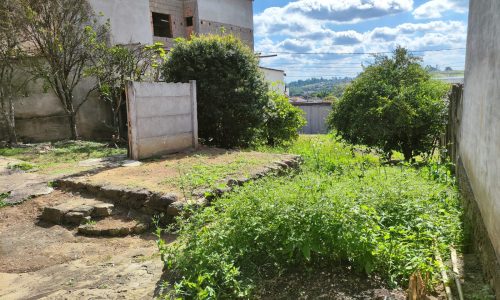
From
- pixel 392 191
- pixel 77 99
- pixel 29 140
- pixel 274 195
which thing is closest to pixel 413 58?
pixel 392 191

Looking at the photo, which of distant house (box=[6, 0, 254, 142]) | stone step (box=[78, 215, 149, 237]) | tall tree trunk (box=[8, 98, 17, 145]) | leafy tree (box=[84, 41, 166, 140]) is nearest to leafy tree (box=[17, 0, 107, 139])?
leafy tree (box=[84, 41, 166, 140])

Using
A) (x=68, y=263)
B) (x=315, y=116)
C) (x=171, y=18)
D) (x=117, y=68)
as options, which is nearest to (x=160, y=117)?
(x=117, y=68)

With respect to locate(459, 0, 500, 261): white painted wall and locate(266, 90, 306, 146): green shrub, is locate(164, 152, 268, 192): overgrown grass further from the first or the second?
locate(266, 90, 306, 146): green shrub

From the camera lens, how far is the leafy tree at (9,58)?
10953 mm

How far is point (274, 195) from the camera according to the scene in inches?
165

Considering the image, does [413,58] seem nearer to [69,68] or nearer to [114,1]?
[69,68]

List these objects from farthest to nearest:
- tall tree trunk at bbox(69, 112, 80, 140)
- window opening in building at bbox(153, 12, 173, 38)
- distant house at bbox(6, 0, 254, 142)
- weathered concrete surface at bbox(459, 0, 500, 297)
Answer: window opening in building at bbox(153, 12, 173, 38) → distant house at bbox(6, 0, 254, 142) → tall tree trunk at bbox(69, 112, 80, 140) → weathered concrete surface at bbox(459, 0, 500, 297)

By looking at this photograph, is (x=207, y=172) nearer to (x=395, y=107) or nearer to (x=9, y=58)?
(x=395, y=107)

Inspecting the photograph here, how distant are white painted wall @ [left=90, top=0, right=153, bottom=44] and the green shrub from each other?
6.42 meters

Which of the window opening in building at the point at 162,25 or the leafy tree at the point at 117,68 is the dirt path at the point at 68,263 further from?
the window opening in building at the point at 162,25

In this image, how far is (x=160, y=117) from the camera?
9141 millimetres

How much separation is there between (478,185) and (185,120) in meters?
6.93

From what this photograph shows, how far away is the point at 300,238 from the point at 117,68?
1060 cm

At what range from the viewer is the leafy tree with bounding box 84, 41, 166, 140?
40.0 ft
